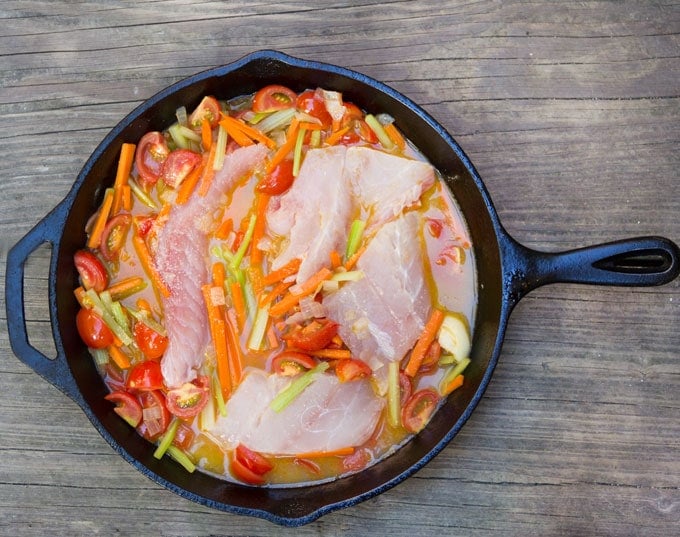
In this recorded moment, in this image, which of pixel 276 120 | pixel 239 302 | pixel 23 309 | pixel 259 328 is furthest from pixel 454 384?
pixel 23 309

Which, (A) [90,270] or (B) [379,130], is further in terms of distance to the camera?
(B) [379,130]

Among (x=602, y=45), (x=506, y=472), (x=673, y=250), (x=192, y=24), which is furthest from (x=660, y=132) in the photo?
(x=192, y=24)

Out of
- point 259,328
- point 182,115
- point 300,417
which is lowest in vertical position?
point 300,417

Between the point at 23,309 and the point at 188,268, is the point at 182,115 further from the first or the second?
the point at 23,309

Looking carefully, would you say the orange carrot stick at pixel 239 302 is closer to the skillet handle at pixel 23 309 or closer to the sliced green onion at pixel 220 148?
the sliced green onion at pixel 220 148

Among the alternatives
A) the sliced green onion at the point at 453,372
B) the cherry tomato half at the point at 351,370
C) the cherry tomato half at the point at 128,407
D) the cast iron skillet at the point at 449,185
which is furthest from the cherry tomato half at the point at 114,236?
the sliced green onion at the point at 453,372
